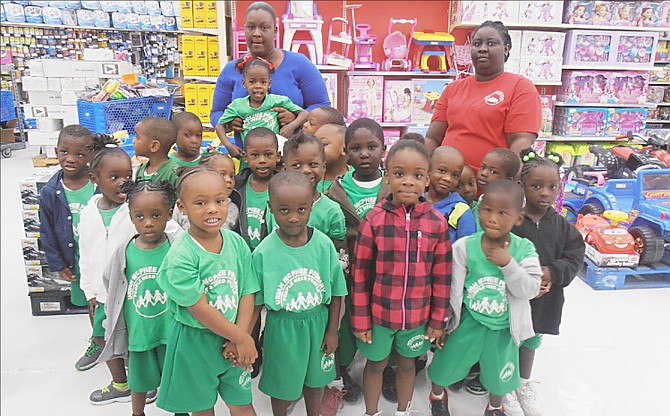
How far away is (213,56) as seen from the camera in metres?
5.03

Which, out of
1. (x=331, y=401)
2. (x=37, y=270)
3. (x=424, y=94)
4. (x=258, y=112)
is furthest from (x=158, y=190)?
(x=424, y=94)

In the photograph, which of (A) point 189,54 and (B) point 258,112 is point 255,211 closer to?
(B) point 258,112

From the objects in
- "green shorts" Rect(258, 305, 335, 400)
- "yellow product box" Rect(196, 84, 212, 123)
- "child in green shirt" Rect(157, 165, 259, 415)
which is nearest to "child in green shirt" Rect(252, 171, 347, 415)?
"green shorts" Rect(258, 305, 335, 400)

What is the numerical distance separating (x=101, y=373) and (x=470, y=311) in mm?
1810

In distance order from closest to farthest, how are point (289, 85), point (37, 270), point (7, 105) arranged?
point (289, 85), point (37, 270), point (7, 105)

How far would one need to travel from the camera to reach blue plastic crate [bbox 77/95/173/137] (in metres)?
3.26

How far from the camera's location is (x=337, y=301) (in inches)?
72.4

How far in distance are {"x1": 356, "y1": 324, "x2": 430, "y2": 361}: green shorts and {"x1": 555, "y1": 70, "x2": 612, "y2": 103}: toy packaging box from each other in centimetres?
470

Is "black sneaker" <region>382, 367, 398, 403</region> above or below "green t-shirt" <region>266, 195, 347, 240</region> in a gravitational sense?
below

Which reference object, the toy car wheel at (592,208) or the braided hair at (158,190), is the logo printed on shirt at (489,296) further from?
the toy car wheel at (592,208)

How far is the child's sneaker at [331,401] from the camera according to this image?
2125mm

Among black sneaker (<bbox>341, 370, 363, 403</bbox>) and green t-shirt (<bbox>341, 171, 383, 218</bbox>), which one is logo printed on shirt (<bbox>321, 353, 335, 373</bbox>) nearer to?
black sneaker (<bbox>341, 370, 363, 403</bbox>)

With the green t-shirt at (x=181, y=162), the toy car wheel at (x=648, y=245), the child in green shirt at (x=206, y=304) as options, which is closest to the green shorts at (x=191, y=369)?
the child in green shirt at (x=206, y=304)

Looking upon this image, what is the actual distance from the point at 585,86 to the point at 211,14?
162 inches
